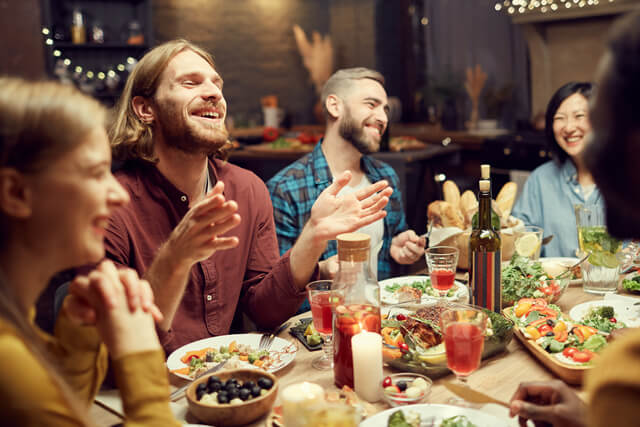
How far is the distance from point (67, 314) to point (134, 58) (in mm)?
6099

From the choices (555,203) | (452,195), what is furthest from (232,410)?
(555,203)

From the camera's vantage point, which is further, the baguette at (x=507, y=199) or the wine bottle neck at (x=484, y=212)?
the baguette at (x=507, y=199)

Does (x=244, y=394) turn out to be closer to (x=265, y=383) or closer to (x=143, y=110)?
(x=265, y=383)

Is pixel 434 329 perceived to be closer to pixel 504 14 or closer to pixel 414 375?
pixel 414 375

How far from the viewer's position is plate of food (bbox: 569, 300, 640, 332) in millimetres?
1564

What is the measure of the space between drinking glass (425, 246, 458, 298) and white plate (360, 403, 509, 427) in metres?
0.58

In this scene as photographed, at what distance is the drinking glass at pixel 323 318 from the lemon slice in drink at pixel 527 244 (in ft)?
3.12

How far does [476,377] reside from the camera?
136 centimetres

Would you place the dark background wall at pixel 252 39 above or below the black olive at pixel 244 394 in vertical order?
above

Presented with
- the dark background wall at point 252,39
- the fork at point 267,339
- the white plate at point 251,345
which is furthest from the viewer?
the dark background wall at point 252,39

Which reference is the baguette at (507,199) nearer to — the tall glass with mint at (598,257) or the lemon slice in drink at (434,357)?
the tall glass with mint at (598,257)

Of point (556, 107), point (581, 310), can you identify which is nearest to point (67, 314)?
point (581, 310)

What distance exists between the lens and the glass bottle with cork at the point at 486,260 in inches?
63.7

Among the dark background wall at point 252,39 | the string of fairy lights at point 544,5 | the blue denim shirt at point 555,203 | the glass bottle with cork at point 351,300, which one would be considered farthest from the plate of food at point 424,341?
the dark background wall at point 252,39
